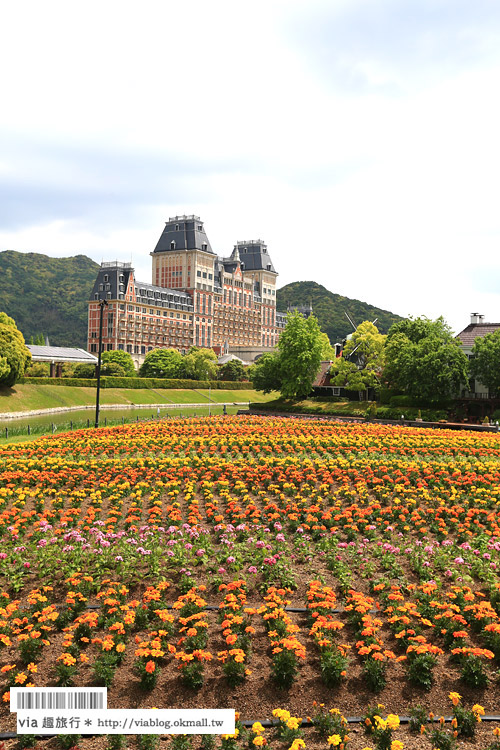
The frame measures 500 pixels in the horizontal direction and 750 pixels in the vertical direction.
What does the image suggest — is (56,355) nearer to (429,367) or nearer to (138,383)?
(138,383)

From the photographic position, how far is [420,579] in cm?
1038

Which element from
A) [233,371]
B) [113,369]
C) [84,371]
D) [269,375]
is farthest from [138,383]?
[233,371]

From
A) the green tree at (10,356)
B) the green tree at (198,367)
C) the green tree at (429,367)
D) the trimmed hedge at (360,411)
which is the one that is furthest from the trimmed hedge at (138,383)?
the green tree at (429,367)

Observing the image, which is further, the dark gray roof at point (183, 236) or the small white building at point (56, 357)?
the dark gray roof at point (183, 236)

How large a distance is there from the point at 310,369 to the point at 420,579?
51.3 metres

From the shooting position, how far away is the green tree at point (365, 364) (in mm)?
60250

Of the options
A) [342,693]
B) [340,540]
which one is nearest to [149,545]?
[340,540]

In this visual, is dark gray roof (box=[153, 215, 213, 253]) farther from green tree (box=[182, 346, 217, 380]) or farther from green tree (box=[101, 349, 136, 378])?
green tree (box=[101, 349, 136, 378])

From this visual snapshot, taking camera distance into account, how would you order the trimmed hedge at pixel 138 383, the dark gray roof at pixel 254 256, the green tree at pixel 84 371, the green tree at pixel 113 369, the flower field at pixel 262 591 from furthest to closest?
the dark gray roof at pixel 254 256, the green tree at pixel 113 369, the green tree at pixel 84 371, the trimmed hedge at pixel 138 383, the flower field at pixel 262 591

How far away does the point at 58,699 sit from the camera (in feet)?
18.2

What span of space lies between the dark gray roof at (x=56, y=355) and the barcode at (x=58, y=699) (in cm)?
9591

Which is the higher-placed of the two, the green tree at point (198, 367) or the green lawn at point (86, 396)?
the green tree at point (198, 367)

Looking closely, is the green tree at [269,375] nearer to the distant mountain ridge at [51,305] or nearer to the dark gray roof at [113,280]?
the dark gray roof at [113,280]

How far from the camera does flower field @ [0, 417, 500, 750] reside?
748 centimetres
